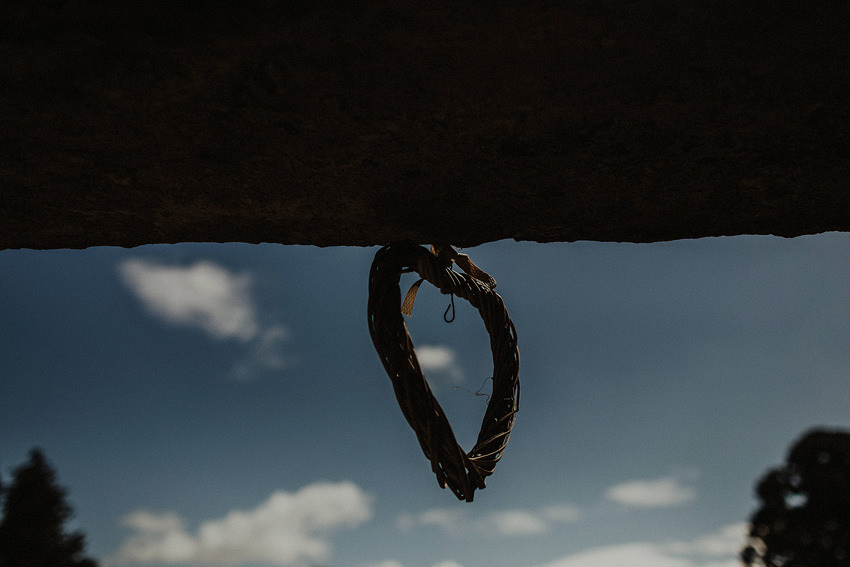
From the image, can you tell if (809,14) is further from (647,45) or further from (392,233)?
(392,233)

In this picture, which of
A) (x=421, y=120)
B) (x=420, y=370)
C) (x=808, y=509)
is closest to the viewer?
(x=421, y=120)

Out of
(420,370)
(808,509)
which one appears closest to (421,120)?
(420,370)

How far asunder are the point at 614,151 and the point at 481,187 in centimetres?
26

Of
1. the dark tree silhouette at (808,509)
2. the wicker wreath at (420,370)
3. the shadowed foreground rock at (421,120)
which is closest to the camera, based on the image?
the shadowed foreground rock at (421,120)

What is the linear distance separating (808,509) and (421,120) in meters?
10.8

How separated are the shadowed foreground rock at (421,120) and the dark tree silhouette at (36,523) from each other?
33.9 ft

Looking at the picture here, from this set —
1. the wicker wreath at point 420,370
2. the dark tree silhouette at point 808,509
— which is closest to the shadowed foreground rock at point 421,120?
the wicker wreath at point 420,370

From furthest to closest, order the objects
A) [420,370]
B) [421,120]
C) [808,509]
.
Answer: [808,509]
[420,370]
[421,120]

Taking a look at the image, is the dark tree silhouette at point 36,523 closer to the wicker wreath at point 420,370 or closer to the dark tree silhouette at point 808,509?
the wicker wreath at point 420,370

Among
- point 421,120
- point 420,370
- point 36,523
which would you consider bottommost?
point 420,370

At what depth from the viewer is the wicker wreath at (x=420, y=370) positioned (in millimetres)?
1092

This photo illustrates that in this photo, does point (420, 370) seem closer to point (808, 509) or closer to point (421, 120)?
point (421, 120)

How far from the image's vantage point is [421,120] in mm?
864

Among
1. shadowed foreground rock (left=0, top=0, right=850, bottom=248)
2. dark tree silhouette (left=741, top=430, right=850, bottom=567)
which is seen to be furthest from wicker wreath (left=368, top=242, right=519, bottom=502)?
dark tree silhouette (left=741, top=430, right=850, bottom=567)
